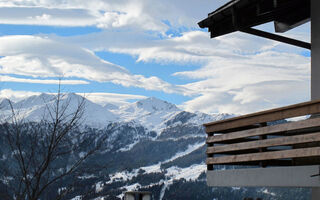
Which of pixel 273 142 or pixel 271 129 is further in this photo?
pixel 271 129

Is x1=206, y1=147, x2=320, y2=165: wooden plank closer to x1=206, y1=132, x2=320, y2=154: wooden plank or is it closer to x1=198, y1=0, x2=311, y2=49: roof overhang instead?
x1=206, y1=132, x2=320, y2=154: wooden plank

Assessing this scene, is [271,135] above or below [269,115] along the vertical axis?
below

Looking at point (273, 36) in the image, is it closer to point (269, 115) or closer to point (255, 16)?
point (255, 16)

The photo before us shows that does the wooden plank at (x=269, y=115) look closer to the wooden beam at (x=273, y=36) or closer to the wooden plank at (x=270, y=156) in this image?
the wooden plank at (x=270, y=156)

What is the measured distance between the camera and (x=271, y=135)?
28.7 feet

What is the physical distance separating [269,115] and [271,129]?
0.74 feet

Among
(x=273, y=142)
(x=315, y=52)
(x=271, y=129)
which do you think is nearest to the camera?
(x=273, y=142)

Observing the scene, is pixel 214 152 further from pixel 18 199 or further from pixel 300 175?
pixel 18 199

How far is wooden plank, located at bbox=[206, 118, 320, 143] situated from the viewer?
7173 mm

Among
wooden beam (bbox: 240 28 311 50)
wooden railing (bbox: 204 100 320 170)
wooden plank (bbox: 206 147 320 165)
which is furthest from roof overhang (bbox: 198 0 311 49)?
wooden plank (bbox: 206 147 320 165)

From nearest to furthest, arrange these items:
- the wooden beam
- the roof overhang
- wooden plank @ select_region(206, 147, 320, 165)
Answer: wooden plank @ select_region(206, 147, 320, 165) < the roof overhang < the wooden beam

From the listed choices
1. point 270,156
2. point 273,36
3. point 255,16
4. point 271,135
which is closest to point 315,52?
point 273,36

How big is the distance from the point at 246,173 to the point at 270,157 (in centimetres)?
83

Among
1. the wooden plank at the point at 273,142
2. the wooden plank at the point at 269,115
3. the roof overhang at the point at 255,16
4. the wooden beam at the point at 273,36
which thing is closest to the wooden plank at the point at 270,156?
the wooden plank at the point at 273,142
